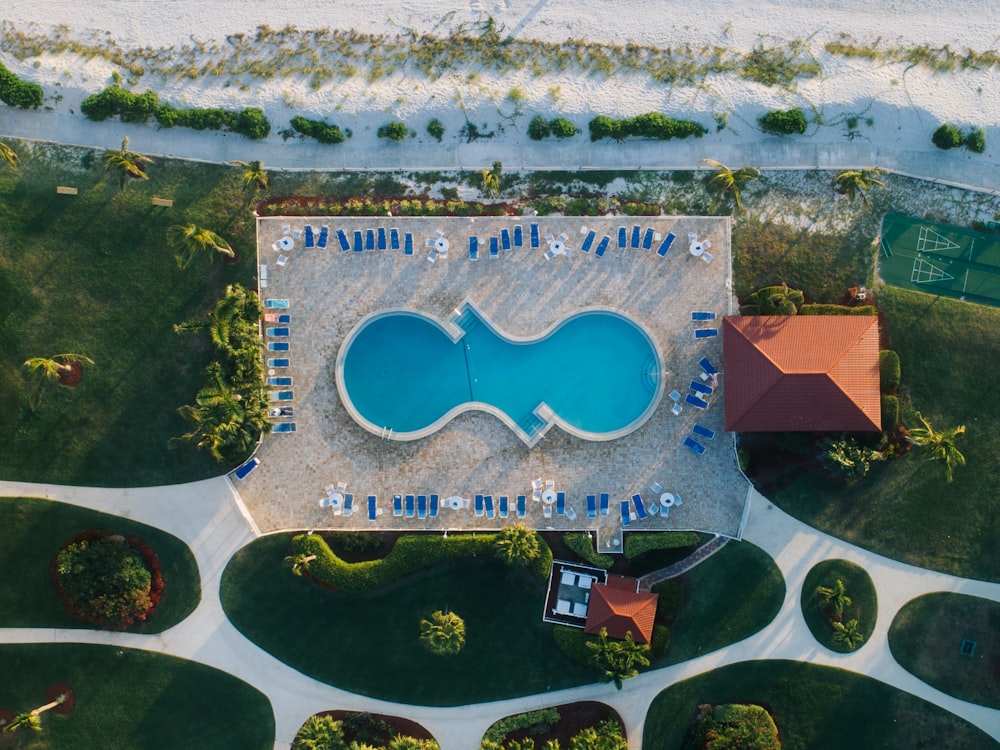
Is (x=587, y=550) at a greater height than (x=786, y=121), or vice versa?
(x=786, y=121)

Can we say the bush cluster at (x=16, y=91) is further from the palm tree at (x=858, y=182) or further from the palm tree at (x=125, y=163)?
the palm tree at (x=858, y=182)

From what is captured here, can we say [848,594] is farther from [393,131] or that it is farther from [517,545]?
[393,131]

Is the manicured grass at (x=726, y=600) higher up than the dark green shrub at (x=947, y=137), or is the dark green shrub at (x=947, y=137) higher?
the dark green shrub at (x=947, y=137)

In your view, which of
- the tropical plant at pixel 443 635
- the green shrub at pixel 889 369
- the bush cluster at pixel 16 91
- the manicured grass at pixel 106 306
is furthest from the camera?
the manicured grass at pixel 106 306

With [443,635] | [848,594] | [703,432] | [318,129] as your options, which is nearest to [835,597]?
[848,594]

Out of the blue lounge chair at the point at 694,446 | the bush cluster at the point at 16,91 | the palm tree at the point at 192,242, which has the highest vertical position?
the bush cluster at the point at 16,91

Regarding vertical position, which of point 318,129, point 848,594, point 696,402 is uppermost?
point 318,129

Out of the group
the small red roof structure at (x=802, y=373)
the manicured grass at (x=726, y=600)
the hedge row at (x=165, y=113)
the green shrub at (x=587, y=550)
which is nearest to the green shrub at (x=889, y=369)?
the small red roof structure at (x=802, y=373)
